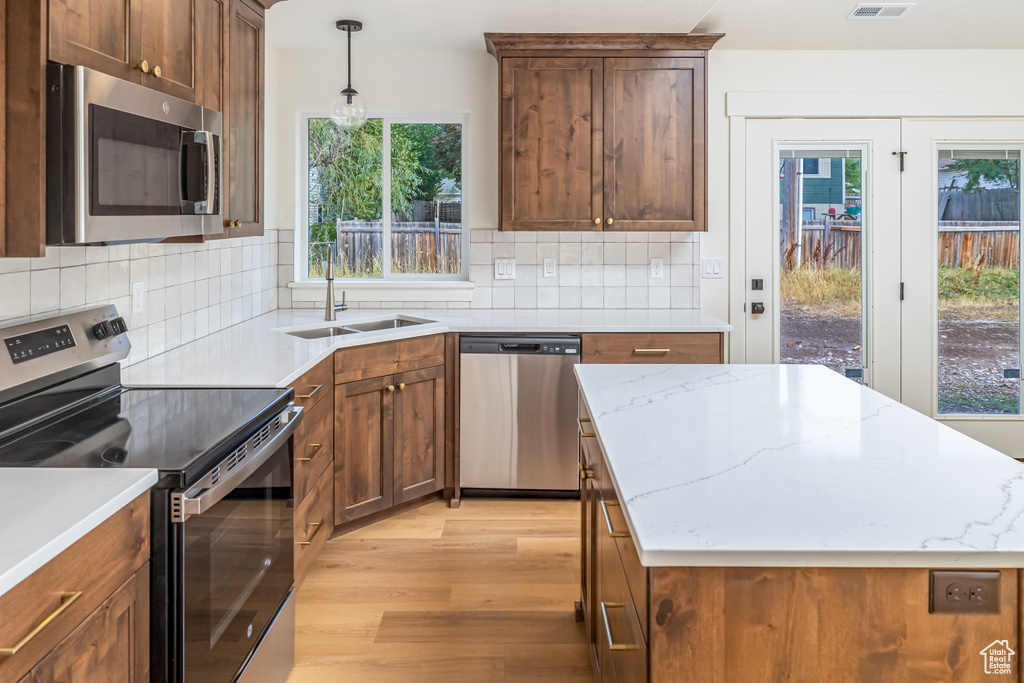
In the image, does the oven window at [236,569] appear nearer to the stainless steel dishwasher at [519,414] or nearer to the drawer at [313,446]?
the drawer at [313,446]

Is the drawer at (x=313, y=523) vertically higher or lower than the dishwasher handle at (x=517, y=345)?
lower

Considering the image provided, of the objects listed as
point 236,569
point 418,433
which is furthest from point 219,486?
point 418,433

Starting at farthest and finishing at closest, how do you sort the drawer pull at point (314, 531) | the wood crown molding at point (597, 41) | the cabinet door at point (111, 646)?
1. the wood crown molding at point (597, 41)
2. the drawer pull at point (314, 531)
3. the cabinet door at point (111, 646)

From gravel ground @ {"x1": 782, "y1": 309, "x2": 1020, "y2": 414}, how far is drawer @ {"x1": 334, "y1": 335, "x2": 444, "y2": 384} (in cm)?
201

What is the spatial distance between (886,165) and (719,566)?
12.8 ft

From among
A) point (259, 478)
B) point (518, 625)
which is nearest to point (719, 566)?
point (259, 478)

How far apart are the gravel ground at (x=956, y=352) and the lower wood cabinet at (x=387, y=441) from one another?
2.02 metres

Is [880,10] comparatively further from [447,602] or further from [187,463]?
[187,463]

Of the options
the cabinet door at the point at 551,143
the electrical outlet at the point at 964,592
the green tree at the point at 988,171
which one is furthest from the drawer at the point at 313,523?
the green tree at the point at 988,171

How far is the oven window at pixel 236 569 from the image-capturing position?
5.20ft

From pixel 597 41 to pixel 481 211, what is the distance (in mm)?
1039

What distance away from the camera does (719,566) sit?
3.69 ft

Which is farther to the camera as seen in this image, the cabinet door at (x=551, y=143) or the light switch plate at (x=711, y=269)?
the light switch plate at (x=711, y=269)

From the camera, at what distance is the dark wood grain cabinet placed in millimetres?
3281
